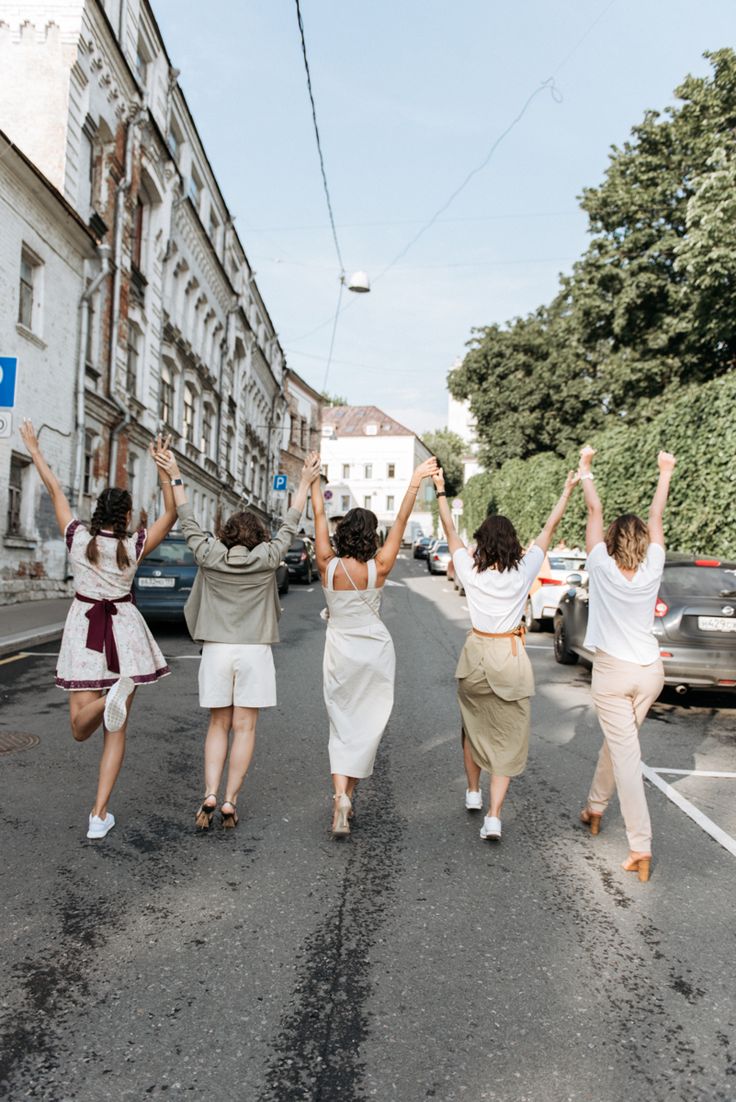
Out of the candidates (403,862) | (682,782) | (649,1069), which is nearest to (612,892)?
(403,862)

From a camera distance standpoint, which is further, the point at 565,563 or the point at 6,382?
the point at 565,563

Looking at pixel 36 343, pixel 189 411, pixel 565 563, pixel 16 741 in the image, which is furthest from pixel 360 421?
pixel 16 741

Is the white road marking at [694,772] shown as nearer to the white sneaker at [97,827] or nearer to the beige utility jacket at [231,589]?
the beige utility jacket at [231,589]

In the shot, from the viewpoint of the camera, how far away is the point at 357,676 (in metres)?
4.58

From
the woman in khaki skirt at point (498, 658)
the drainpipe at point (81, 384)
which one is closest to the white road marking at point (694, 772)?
the woman in khaki skirt at point (498, 658)

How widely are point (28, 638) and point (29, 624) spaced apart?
5.04ft

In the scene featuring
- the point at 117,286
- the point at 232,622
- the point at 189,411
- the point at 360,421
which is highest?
the point at 360,421

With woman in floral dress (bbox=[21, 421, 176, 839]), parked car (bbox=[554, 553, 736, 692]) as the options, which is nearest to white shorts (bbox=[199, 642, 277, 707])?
woman in floral dress (bbox=[21, 421, 176, 839])

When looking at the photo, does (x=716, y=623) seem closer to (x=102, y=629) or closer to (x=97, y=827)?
(x=102, y=629)

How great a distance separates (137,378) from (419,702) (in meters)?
19.6

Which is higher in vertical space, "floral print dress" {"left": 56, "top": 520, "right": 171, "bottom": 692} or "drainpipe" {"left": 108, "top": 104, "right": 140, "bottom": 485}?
"drainpipe" {"left": 108, "top": 104, "right": 140, "bottom": 485}

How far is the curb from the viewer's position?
10.7 metres

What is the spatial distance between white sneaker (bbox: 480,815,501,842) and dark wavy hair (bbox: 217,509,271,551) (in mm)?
1950

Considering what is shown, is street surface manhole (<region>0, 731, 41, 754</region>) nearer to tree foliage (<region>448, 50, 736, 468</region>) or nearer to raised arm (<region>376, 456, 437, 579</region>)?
raised arm (<region>376, 456, 437, 579</region>)
